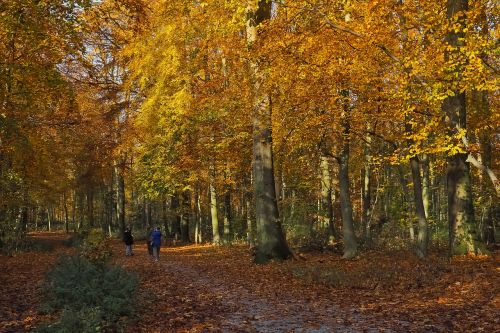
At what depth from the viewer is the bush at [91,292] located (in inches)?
336

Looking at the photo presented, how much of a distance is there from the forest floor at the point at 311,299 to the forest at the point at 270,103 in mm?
2522

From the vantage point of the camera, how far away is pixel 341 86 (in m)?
16.8

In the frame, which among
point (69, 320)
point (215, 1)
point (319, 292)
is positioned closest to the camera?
point (69, 320)

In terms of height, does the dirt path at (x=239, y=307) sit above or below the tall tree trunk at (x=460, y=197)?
below

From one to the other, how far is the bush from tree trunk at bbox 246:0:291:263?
799 centimetres

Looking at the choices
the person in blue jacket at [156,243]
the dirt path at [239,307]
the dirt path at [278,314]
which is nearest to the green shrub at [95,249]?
the dirt path at [239,307]

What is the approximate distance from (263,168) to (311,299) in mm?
7691

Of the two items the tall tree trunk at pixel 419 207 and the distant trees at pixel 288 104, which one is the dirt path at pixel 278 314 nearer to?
the distant trees at pixel 288 104

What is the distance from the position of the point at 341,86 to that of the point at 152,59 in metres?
13.8

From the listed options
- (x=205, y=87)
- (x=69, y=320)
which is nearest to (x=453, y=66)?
→ (x=69, y=320)

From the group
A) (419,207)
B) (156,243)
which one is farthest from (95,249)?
(419,207)

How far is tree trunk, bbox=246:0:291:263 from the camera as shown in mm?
17516

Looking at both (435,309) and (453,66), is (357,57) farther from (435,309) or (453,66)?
(435,309)

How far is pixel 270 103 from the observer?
1797cm
